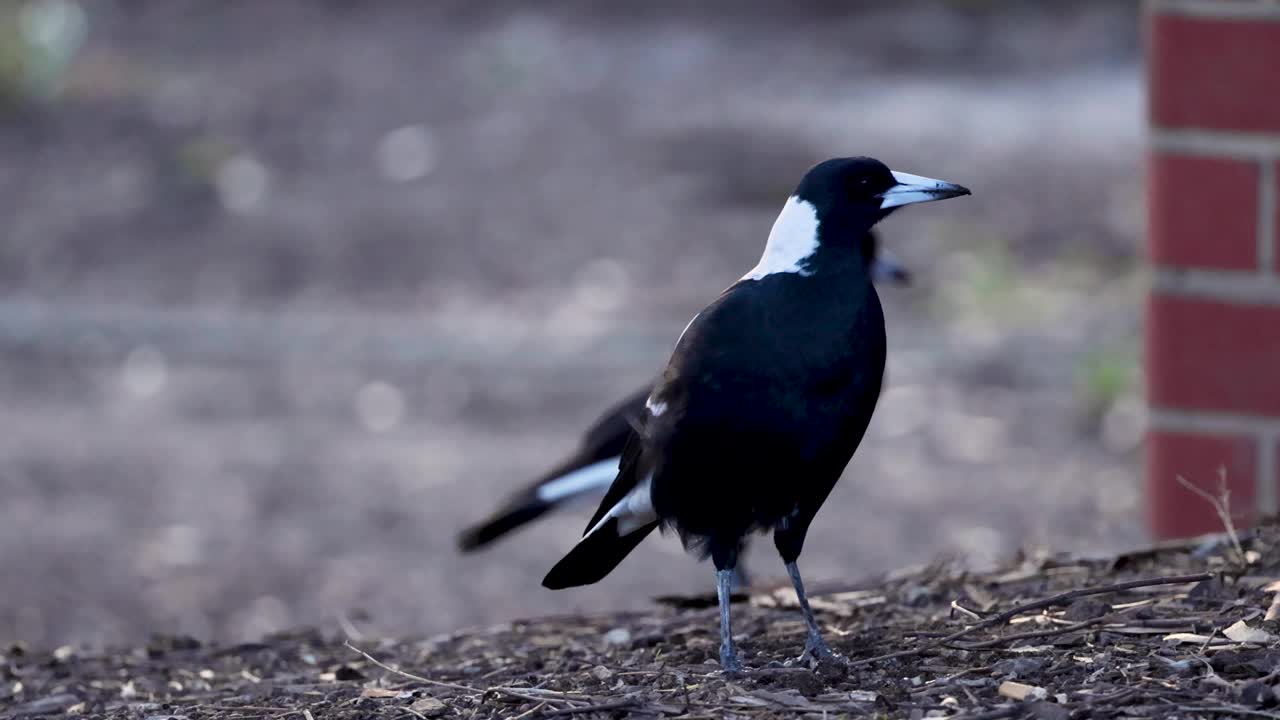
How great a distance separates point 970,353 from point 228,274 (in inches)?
126

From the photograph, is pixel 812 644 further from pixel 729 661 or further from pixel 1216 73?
pixel 1216 73

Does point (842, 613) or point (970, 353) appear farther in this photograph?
point (970, 353)

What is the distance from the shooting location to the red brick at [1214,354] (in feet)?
14.3

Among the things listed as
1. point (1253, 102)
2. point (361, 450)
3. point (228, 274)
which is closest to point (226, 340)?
point (228, 274)

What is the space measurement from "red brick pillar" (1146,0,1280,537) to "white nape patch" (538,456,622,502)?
1286 mm

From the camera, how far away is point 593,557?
3363 mm

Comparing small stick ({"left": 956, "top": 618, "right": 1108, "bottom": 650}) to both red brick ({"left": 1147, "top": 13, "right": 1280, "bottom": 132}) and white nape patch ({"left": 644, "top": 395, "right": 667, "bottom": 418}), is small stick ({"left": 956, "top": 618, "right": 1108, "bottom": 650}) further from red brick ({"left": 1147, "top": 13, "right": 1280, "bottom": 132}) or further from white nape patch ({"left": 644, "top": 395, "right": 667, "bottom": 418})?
red brick ({"left": 1147, "top": 13, "right": 1280, "bottom": 132})

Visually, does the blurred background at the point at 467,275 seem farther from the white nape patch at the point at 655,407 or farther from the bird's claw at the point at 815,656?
the bird's claw at the point at 815,656

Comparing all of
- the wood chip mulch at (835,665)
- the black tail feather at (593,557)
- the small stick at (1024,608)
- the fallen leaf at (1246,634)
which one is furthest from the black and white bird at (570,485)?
the fallen leaf at (1246,634)

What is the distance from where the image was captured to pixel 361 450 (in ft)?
22.0

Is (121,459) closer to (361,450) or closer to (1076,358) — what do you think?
(361,450)

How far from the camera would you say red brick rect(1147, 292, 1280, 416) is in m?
4.36

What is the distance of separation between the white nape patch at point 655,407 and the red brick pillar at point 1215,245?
164 cm

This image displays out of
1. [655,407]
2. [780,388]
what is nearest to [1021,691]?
[780,388]
